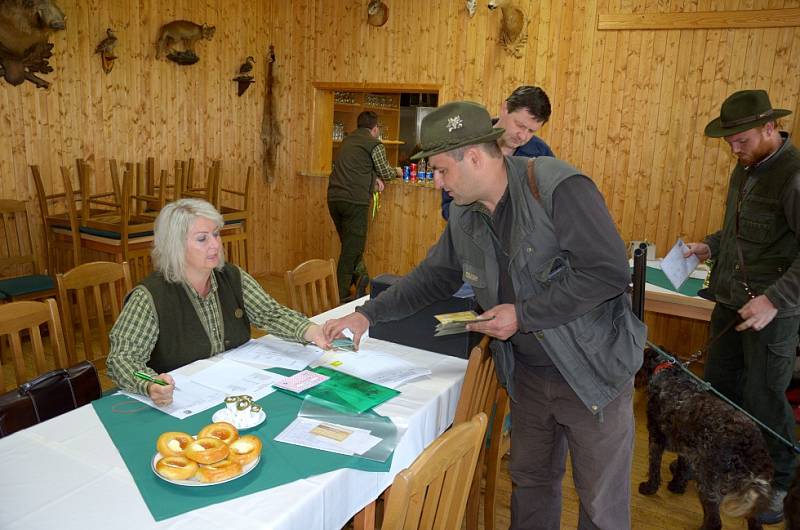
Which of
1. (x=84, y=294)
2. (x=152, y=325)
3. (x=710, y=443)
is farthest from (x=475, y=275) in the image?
(x=84, y=294)

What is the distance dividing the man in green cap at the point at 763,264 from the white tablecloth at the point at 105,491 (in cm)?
158

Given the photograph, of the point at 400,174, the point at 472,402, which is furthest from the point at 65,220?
the point at 472,402

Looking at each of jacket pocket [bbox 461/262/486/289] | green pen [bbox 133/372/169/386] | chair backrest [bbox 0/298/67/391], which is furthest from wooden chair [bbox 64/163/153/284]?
jacket pocket [bbox 461/262/486/289]

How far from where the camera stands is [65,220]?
4332 mm

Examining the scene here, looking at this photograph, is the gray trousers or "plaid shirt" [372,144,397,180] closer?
the gray trousers

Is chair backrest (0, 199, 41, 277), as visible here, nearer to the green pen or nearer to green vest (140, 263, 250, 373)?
green vest (140, 263, 250, 373)

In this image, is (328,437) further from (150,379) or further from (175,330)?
(175,330)

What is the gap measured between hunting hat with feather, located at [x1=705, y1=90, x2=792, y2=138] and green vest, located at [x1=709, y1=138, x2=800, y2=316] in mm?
169

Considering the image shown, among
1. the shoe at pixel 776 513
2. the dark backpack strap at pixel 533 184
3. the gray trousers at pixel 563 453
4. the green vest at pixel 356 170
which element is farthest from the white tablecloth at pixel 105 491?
the green vest at pixel 356 170

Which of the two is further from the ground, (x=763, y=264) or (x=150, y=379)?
(x=763, y=264)

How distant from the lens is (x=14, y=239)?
4.26 meters

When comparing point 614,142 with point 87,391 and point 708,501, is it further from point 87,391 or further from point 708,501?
point 87,391

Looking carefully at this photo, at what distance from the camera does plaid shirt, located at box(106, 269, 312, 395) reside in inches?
71.5

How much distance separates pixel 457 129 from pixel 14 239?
3946mm
